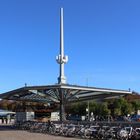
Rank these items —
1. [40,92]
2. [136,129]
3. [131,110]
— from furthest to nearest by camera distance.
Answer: [131,110] → [40,92] → [136,129]

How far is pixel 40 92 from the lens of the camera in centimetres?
4934

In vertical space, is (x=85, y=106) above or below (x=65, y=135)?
above

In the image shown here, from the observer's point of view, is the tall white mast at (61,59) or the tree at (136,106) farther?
the tree at (136,106)

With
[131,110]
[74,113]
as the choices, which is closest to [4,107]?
[74,113]

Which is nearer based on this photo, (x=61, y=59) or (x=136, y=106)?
(x=61, y=59)

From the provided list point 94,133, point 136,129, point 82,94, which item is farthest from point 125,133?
point 82,94

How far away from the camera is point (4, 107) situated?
436 feet

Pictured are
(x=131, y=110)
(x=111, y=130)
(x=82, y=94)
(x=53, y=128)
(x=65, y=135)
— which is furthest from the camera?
(x=131, y=110)

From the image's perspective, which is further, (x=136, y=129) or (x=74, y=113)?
(x=74, y=113)

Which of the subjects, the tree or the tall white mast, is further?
the tree

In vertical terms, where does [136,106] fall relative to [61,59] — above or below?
below

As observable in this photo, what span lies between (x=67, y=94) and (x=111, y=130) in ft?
73.7

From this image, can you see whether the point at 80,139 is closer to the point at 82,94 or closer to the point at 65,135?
the point at 65,135

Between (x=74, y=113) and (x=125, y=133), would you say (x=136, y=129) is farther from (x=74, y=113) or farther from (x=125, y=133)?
(x=74, y=113)
